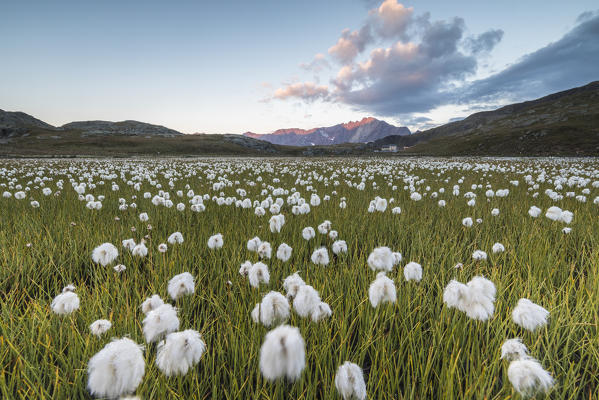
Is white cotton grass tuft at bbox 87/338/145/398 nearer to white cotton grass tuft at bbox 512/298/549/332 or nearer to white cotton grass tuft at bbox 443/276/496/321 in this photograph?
white cotton grass tuft at bbox 443/276/496/321

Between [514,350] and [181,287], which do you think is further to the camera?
[181,287]

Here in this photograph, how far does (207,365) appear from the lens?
5.18 ft

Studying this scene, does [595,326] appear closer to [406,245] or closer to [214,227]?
[406,245]

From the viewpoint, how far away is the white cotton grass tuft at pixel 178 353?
1232 mm

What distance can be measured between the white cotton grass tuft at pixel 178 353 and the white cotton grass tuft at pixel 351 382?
2.07 feet

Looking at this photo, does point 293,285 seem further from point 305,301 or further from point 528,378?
point 528,378

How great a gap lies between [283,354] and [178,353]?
19.9 inches

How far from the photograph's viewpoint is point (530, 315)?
1549 mm

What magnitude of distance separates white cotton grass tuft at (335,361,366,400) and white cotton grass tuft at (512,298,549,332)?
3.40 ft

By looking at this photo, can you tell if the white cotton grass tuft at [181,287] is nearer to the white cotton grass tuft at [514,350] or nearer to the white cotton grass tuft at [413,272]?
the white cotton grass tuft at [413,272]

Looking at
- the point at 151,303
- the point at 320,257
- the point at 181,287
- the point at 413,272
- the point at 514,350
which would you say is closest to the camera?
the point at 514,350

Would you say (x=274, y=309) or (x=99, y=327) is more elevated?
(x=274, y=309)

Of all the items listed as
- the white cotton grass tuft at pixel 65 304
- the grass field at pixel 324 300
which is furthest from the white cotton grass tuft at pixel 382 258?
the white cotton grass tuft at pixel 65 304

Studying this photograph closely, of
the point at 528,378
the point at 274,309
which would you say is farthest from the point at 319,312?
the point at 528,378
